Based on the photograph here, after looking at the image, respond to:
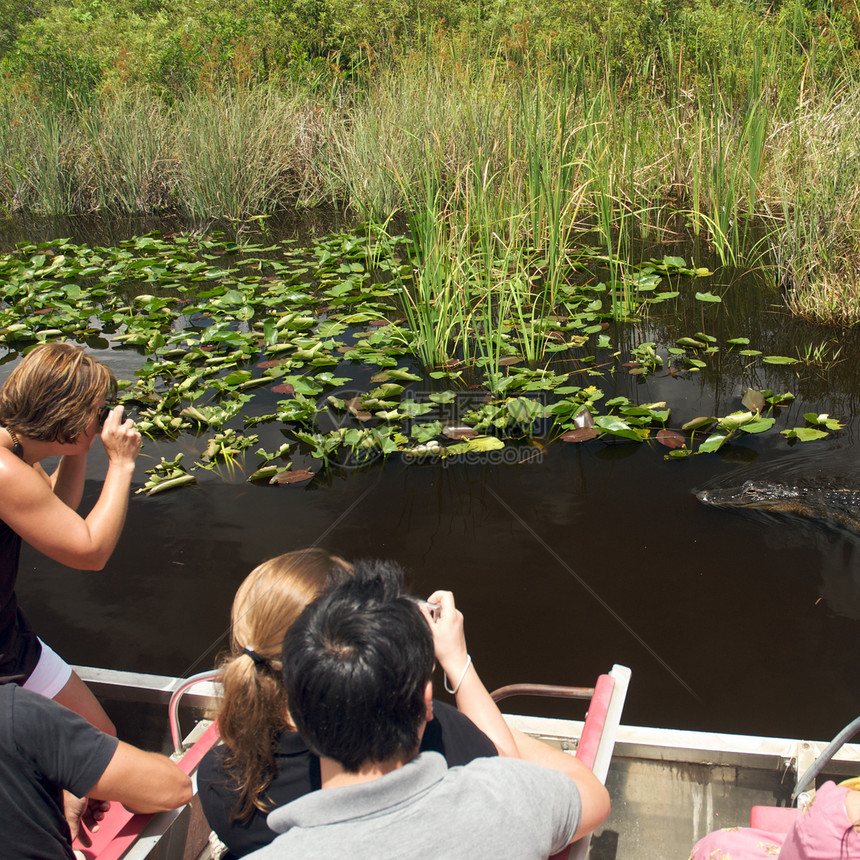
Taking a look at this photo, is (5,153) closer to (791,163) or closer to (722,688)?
(791,163)

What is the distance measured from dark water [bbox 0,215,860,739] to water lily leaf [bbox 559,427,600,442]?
1.9 inches

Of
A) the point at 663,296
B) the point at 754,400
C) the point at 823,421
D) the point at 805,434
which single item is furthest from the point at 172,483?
the point at 663,296

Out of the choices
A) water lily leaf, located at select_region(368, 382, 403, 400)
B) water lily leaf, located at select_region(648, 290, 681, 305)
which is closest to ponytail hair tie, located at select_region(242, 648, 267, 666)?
water lily leaf, located at select_region(368, 382, 403, 400)

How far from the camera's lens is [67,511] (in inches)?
60.9

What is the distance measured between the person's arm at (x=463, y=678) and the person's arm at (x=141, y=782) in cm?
52

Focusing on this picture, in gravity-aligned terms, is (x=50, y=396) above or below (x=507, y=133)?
below

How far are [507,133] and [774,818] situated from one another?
474cm

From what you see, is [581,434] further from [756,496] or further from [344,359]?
[344,359]

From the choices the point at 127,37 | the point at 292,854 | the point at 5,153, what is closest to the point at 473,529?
the point at 292,854

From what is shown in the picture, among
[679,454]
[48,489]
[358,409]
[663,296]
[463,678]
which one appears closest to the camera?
[463,678]

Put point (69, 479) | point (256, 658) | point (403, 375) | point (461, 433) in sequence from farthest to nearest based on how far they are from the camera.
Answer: point (403, 375)
point (461, 433)
point (69, 479)
point (256, 658)

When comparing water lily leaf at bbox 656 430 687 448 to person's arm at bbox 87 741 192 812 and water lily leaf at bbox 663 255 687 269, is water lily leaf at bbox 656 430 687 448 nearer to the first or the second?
water lily leaf at bbox 663 255 687 269

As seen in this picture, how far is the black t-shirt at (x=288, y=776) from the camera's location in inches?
41.9

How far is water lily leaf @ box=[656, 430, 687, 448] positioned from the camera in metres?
3.16
